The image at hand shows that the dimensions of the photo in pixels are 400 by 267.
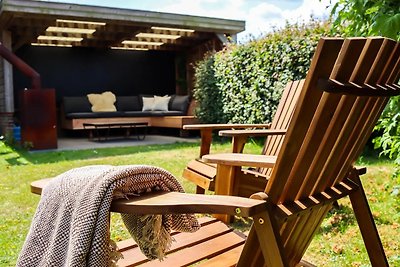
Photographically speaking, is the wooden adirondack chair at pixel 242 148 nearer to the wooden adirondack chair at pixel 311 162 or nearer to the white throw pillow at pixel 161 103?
the wooden adirondack chair at pixel 311 162

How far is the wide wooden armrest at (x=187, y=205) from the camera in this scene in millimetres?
911

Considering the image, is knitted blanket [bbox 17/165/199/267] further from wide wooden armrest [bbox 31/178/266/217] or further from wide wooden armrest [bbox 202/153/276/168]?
wide wooden armrest [bbox 202/153/276/168]

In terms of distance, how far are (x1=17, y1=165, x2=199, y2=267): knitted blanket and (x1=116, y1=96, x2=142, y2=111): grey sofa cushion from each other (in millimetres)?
9495

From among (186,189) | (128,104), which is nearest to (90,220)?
(186,189)

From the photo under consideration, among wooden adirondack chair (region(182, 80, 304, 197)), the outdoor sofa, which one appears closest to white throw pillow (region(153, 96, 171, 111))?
the outdoor sofa

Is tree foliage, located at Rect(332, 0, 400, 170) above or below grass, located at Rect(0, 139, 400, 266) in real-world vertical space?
above

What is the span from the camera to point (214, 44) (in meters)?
10.6

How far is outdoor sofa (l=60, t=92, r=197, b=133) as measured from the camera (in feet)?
30.1

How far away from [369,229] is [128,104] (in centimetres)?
959

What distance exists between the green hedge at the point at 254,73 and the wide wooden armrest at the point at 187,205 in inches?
202

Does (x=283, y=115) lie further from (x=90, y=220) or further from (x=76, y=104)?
(x=76, y=104)

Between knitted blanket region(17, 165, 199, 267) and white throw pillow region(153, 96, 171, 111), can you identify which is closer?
knitted blanket region(17, 165, 199, 267)

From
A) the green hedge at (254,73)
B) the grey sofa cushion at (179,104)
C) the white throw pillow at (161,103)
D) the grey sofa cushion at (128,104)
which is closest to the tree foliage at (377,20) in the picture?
the green hedge at (254,73)

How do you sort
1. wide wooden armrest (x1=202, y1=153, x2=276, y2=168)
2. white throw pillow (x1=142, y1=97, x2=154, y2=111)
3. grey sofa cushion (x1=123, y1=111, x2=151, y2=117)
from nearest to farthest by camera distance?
1. wide wooden armrest (x1=202, y1=153, x2=276, y2=168)
2. grey sofa cushion (x1=123, y1=111, x2=151, y2=117)
3. white throw pillow (x1=142, y1=97, x2=154, y2=111)
